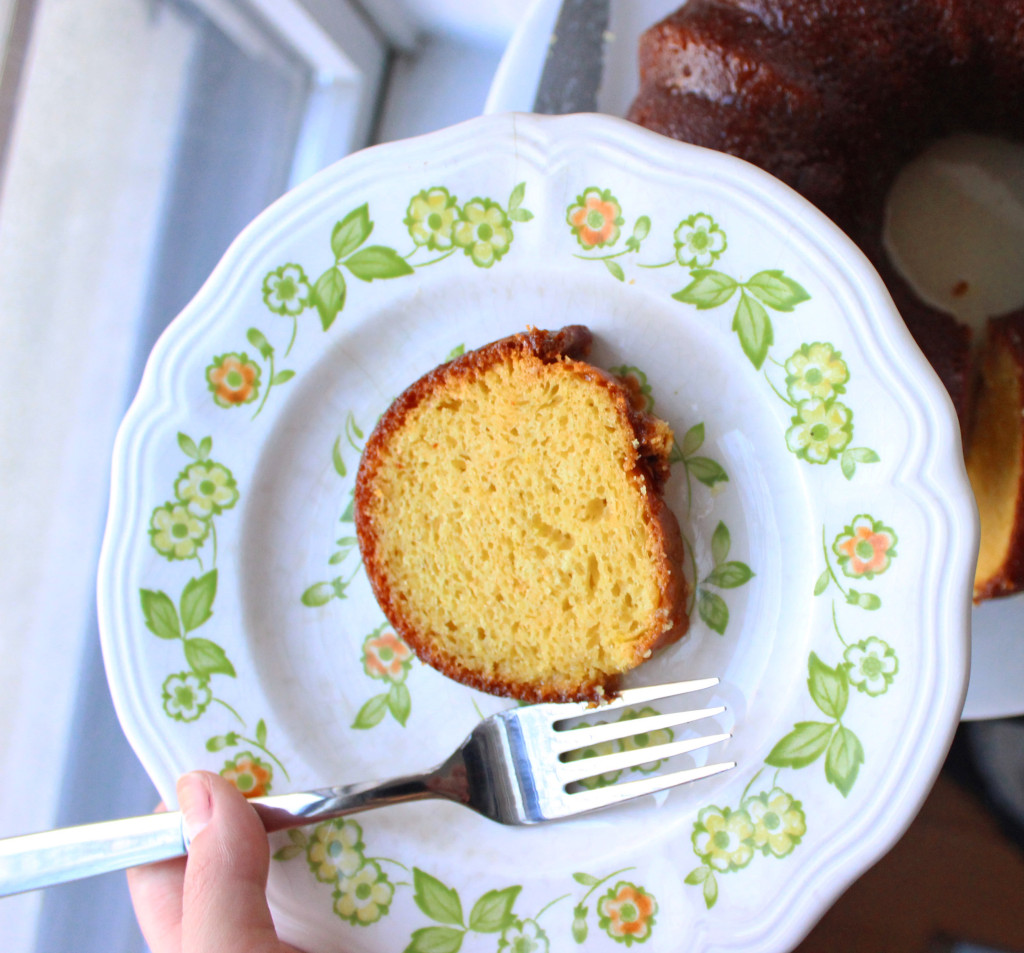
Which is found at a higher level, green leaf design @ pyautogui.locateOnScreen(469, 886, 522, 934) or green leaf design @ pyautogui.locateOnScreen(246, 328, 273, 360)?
green leaf design @ pyautogui.locateOnScreen(246, 328, 273, 360)

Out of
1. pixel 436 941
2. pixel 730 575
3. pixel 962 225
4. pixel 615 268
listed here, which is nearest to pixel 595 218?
pixel 615 268

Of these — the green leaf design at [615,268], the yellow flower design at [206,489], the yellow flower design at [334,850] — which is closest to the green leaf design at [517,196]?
the green leaf design at [615,268]

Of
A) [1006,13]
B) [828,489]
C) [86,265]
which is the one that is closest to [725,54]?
[1006,13]

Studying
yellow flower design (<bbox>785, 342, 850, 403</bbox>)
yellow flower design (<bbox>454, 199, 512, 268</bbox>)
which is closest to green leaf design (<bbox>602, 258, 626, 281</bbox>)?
yellow flower design (<bbox>454, 199, 512, 268</bbox>)

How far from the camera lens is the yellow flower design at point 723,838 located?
1.13 meters

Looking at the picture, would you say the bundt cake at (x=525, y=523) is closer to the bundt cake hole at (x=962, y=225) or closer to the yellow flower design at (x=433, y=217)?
the yellow flower design at (x=433, y=217)

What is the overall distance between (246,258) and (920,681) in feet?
3.61

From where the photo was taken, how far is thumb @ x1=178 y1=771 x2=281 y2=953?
0.97 metres

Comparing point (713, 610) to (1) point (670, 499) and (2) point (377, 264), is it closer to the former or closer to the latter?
(1) point (670, 499)

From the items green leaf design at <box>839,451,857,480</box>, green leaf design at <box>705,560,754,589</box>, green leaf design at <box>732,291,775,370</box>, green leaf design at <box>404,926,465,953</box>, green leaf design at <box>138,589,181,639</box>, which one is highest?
green leaf design at <box>732,291,775,370</box>

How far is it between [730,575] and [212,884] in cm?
80

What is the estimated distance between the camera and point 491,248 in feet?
4.04

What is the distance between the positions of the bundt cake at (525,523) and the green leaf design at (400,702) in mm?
83

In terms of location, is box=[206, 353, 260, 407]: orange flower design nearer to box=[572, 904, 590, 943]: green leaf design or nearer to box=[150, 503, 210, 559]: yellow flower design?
box=[150, 503, 210, 559]: yellow flower design
